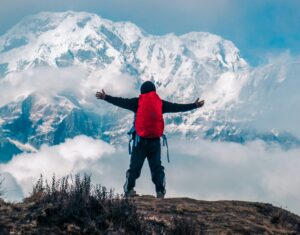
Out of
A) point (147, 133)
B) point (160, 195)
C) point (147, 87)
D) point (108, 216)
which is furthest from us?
Result: point (147, 87)

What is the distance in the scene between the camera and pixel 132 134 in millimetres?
14859

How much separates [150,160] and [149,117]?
52.7 inches

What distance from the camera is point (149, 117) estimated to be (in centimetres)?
1425

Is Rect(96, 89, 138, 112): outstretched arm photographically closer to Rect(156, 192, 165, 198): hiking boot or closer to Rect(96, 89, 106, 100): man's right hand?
Rect(96, 89, 106, 100): man's right hand

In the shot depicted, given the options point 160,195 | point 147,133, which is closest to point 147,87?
point 147,133

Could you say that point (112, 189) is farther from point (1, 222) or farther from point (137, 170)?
point (137, 170)

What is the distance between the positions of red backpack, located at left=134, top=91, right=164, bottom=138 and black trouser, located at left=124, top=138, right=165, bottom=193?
0.27 meters

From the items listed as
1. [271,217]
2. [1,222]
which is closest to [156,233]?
[1,222]

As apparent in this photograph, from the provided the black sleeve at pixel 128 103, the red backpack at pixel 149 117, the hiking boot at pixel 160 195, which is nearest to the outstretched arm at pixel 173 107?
the red backpack at pixel 149 117

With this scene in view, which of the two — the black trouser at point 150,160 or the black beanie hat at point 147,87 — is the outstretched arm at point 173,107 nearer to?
the black beanie hat at point 147,87

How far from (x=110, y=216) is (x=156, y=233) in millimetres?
853

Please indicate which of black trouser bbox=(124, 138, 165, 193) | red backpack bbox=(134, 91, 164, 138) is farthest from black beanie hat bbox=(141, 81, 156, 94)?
black trouser bbox=(124, 138, 165, 193)

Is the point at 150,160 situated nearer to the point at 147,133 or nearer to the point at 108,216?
the point at 147,133

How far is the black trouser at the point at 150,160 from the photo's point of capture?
14633mm
